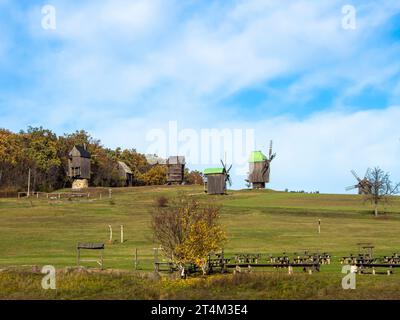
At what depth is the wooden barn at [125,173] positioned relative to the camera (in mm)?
142863

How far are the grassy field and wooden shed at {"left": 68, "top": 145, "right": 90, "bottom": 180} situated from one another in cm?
1188

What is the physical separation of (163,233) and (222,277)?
4.57 meters

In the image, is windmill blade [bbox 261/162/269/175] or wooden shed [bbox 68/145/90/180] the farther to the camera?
windmill blade [bbox 261/162/269/175]

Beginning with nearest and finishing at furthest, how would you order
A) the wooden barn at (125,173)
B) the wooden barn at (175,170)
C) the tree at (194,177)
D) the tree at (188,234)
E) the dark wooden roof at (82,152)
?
the tree at (188,234), the dark wooden roof at (82,152), the wooden barn at (175,170), the wooden barn at (125,173), the tree at (194,177)

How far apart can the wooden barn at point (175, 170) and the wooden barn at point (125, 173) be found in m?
11.3

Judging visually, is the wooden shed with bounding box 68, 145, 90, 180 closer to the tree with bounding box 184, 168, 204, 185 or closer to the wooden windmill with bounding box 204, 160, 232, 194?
the wooden windmill with bounding box 204, 160, 232, 194

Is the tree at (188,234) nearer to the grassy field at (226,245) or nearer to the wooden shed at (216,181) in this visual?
the grassy field at (226,245)

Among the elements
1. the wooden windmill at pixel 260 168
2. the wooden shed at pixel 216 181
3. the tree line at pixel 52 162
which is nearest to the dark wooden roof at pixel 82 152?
the tree line at pixel 52 162

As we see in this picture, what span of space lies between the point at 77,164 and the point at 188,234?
9626cm

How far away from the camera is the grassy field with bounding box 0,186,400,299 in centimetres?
2698

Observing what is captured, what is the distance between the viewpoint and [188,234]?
30.7m

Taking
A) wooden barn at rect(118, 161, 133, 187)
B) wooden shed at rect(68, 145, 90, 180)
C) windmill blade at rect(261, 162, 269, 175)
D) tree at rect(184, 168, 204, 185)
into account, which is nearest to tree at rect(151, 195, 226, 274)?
wooden shed at rect(68, 145, 90, 180)

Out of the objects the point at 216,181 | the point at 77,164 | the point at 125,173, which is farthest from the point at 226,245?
the point at 125,173
